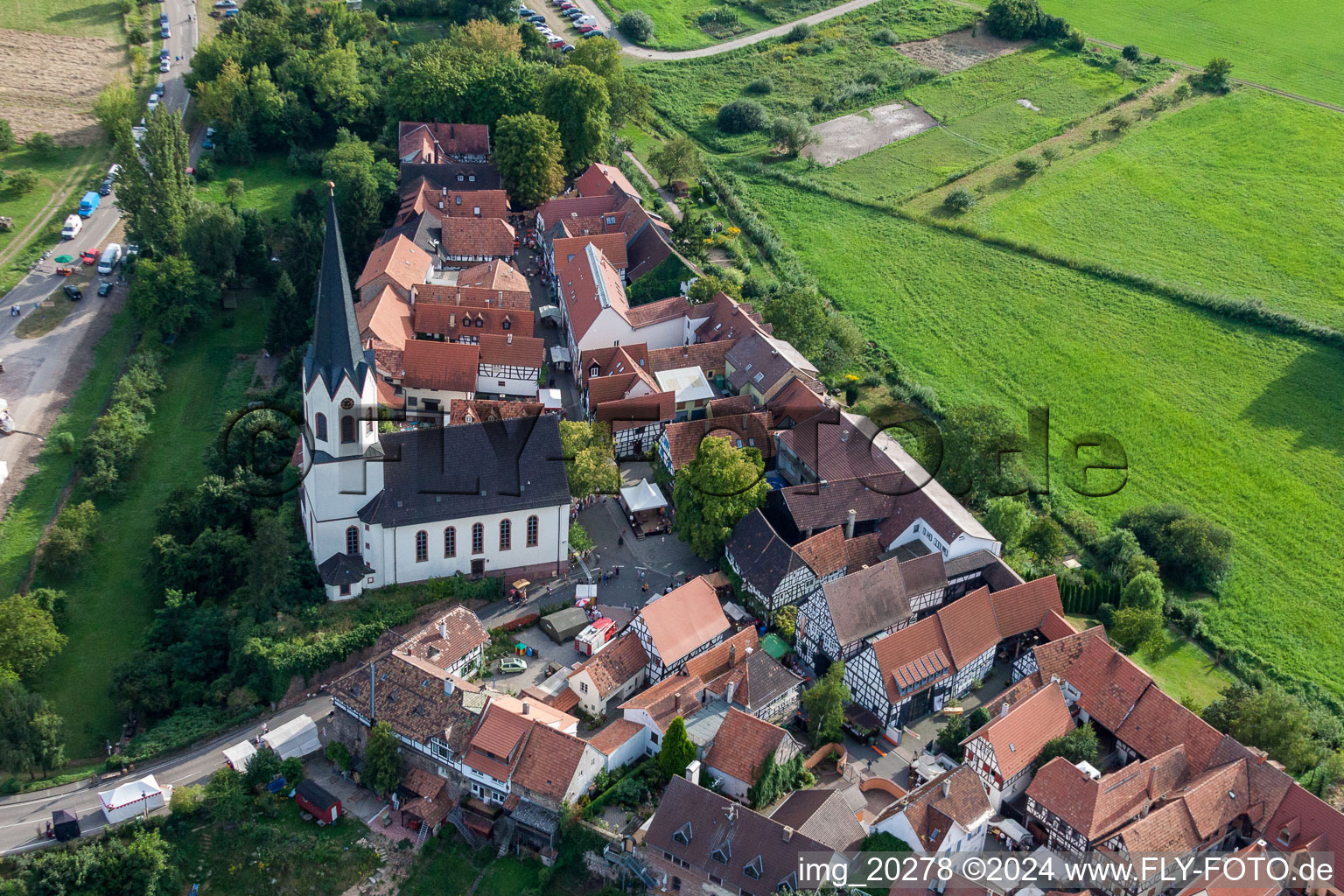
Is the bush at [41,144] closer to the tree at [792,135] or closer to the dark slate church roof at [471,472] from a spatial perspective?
the tree at [792,135]

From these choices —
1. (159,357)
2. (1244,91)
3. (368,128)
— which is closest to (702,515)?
(159,357)

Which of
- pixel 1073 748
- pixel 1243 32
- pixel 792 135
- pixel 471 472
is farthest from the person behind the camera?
pixel 1243 32

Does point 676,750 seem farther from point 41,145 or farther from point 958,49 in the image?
point 958,49

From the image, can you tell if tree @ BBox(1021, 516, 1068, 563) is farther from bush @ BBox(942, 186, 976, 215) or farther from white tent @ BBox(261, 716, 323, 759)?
bush @ BBox(942, 186, 976, 215)

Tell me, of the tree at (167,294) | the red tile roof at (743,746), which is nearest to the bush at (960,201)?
the tree at (167,294)

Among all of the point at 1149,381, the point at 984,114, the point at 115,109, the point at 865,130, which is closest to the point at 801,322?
the point at 1149,381

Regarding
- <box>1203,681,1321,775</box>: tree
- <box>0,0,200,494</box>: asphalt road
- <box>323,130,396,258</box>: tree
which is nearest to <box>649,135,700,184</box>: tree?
<box>323,130,396,258</box>: tree
